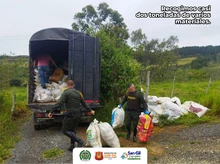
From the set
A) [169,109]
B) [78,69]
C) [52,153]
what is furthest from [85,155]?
[169,109]

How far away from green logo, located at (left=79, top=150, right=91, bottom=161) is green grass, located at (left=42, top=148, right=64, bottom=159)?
7.61ft

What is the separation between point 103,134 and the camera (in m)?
5.40

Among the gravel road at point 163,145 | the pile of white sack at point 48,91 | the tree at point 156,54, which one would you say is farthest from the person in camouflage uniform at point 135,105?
the tree at point 156,54

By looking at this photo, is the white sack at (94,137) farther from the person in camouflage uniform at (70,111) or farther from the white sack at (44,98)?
the white sack at (44,98)

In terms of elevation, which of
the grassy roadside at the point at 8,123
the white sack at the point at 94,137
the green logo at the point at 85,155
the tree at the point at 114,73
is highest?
the tree at the point at 114,73

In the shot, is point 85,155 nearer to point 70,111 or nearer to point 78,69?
point 70,111

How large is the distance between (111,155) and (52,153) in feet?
8.94

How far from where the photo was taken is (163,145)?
600 cm

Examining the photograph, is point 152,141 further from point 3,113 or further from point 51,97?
point 3,113

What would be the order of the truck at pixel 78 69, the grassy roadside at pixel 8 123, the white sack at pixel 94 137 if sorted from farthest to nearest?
1. the truck at pixel 78 69
2. the grassy roadside at pixel 8 123
3. the white sack at pixel 94 137

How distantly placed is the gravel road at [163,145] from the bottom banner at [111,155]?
6.01 feet

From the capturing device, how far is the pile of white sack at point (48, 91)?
7.83 metres

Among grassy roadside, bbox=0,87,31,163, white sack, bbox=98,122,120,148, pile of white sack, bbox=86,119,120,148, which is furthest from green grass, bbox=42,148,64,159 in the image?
white sack, bbox=98,122,120,148

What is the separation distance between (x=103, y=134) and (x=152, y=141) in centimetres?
156
